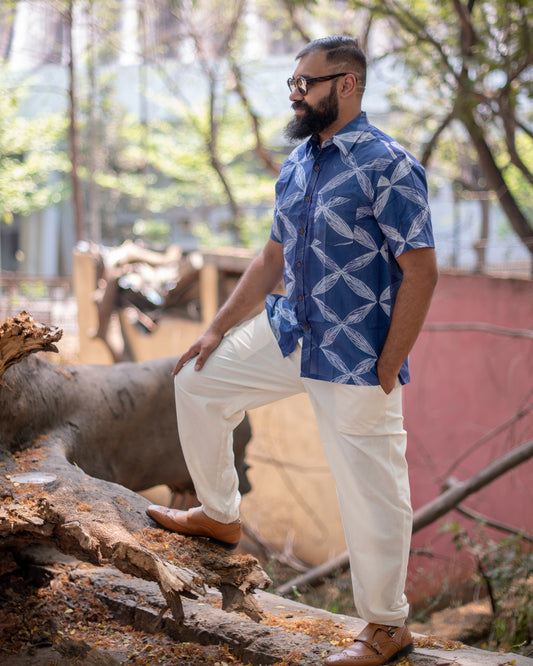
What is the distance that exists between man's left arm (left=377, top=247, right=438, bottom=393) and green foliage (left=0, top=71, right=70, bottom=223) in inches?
296

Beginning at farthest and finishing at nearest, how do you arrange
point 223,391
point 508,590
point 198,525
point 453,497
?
point 453,497, point 508,590, point 198,525, point 223,391

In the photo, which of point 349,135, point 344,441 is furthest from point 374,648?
point 349,135

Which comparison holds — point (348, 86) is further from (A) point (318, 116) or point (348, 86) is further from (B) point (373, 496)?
(B) point (373, 496)

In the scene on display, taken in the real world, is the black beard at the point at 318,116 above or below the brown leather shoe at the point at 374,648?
above

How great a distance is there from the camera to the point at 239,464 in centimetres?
446

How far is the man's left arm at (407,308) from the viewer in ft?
7.10

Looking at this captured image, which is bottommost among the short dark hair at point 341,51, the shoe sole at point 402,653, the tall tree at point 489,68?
the shoe sole at point 402,653

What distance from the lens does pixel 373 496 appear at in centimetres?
223

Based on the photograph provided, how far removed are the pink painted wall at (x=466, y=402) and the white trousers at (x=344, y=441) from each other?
14.2ft

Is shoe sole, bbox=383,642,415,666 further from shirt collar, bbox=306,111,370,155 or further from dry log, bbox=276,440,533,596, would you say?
dry log, bbox=276,440,533,596

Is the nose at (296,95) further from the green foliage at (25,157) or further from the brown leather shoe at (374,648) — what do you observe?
the green foliage at (25,157)

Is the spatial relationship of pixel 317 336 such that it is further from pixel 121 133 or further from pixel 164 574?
pixel 121 133

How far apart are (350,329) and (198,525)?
963mm

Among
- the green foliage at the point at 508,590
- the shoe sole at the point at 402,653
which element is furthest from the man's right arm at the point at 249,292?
the green foliage at the point at 508,590
